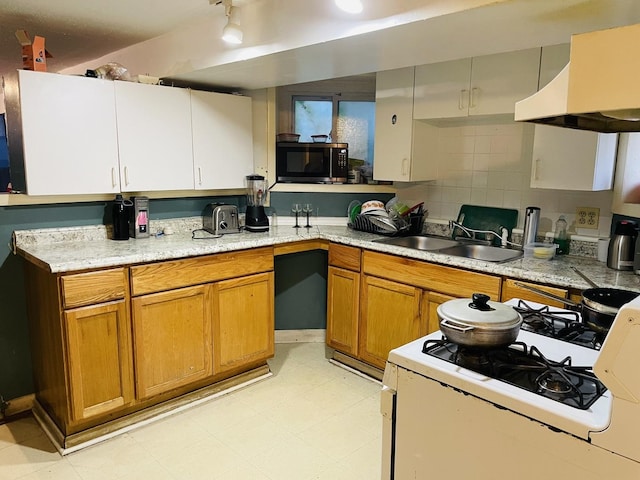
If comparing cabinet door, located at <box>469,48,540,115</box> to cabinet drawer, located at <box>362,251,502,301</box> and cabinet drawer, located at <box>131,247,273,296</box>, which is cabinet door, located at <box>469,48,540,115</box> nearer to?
cabinet drawer, located at <box>362,251,502,301</box>

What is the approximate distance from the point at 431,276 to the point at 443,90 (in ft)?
3.86

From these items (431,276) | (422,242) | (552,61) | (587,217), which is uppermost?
(552,61)

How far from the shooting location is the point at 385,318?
113 inches

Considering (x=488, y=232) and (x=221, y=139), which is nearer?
(x=488, y=232)

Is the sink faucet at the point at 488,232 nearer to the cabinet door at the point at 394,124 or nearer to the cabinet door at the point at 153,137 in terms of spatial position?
the cabinet door at the point at 394,124

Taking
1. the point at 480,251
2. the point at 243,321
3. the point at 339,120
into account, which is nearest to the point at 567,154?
the point at 480,251

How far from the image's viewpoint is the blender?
3.17 m

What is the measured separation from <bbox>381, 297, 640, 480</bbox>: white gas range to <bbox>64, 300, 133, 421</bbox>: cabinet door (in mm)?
1605

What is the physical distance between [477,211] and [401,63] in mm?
1139

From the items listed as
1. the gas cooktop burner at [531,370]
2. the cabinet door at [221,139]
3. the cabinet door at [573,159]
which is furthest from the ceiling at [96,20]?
the gas cooktop burner at [531,370]

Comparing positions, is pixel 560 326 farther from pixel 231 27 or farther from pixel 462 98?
pixel 231 27

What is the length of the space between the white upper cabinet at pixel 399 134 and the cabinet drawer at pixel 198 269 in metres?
1.03

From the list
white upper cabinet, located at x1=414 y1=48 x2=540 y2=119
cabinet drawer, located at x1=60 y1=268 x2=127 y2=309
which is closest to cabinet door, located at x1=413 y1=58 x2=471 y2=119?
white upper cabinet, located at x1=414 y1=48 x2=540 y2=119

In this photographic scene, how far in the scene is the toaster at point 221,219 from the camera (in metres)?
3.04
